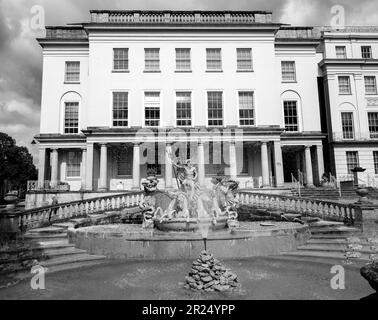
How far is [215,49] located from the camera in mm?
25672

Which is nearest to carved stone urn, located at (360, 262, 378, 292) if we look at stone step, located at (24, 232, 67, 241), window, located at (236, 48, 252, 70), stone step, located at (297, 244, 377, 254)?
stone step, located at (297, 244, 377, 254)

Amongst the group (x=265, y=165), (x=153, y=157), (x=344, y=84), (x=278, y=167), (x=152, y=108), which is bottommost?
(x=278, y=167)

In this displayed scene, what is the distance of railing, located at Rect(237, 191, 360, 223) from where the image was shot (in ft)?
39.0

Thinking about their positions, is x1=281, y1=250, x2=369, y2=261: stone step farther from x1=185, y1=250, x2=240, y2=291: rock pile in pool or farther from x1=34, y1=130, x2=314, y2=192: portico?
x1=34, y1=130, x2=314, y2=192: portico

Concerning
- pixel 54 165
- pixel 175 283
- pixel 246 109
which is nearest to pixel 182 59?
pixel 246 109

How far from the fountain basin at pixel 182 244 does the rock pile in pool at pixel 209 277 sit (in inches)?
114

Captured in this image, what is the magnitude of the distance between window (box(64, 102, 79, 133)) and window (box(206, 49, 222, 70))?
12960 mm

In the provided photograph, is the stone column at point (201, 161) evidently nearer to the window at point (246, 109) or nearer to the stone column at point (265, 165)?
the window at point (246, 109)

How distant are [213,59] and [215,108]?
4.70 m

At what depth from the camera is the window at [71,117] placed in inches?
1016

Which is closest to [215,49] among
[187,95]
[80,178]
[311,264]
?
[187,95]

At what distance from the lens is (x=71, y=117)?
26.1 meters

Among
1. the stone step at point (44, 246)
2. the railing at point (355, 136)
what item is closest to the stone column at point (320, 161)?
the railing at point (355, 136)

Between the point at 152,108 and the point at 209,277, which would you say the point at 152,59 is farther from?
the point at 209,277
